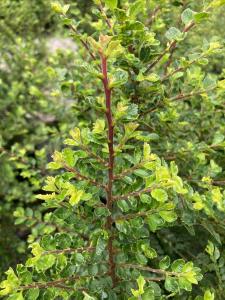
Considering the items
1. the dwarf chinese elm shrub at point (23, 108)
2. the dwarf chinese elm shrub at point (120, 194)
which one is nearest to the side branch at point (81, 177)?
the dwarf chinese elm shrub at point (120, 194)

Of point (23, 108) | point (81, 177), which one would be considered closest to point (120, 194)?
point (81, 177)

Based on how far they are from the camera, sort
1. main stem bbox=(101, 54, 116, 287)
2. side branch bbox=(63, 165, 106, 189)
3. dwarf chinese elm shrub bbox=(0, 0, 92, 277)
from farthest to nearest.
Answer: dwarf chinese elm shrub bbox=(0, 0, 92, 277) → side branch bbox=(63, 165, 106, 189) → main stem bbox=(101, 54, 116, 287)

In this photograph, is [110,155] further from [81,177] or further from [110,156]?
[81,177]

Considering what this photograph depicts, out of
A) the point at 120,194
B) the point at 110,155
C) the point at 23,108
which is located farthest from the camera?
the point at 23,108

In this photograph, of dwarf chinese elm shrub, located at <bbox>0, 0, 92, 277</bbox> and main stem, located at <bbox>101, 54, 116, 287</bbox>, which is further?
dwarf chinese elm shrub, located at <bbox>0, 0, 92, 277</bbox>

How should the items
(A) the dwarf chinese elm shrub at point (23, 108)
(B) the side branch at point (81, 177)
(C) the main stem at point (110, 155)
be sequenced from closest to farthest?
(C) the main stem at point (110, 155)
(B) the side branch at point (81, 177)
(A) the dwarf chinese elm shrub at point (23, 108)

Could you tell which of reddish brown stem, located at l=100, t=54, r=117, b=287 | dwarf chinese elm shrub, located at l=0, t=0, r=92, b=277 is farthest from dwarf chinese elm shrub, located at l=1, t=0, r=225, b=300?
dwarf chinese elm shrub, located at l=0, t=0, r=92, b=277

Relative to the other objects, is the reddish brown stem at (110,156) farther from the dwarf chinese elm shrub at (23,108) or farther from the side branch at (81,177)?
the dwarf chinese elm shrub at (23,108)

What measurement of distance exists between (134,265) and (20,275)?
40 cm

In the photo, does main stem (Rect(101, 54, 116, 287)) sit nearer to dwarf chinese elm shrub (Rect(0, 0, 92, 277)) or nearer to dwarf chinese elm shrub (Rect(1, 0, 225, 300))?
dwarf chinese elm shrub (Rect(1, 0, 225, 300))

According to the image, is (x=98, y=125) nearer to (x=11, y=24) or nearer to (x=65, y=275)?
(x=65, y=275)

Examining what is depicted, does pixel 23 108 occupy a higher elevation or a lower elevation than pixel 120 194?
higher

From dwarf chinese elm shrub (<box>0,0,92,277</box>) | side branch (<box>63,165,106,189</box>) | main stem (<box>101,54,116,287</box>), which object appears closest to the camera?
main stem (<box>101,54,116,287</box>)

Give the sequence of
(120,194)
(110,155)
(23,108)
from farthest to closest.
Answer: (23,108) < (120,194) < (110,155)
